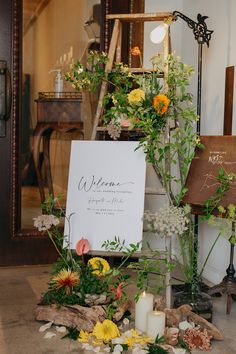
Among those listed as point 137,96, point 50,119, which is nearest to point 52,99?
point 50,119

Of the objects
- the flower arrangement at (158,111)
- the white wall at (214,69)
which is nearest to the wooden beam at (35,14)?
the white wall at (214,69)

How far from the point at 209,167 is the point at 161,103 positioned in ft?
1.72

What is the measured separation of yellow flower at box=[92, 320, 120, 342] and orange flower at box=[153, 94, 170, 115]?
39.2 inches

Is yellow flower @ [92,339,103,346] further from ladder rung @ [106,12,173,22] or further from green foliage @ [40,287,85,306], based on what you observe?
ladder rung @ [106,12,173,22]

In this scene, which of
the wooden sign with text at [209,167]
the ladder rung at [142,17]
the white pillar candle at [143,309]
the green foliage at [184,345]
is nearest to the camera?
the green foliage at [184,345]

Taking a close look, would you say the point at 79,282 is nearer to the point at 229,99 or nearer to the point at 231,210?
the point at 231,210

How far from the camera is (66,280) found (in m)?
2.51

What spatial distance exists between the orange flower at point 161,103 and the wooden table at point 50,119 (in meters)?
1.17

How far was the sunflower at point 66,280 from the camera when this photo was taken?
2.50 meters

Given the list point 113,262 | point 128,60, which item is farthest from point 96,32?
point 113,262

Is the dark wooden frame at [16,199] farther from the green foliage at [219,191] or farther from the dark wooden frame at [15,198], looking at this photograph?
the green foliage at [219,191]

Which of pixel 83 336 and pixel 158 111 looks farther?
pixel 158 111

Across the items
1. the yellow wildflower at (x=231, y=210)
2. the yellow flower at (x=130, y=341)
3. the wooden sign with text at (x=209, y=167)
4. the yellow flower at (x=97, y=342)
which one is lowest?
the yellow flower at (x=97, y=342)

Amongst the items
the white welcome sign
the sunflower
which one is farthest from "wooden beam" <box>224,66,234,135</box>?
the sunflower
